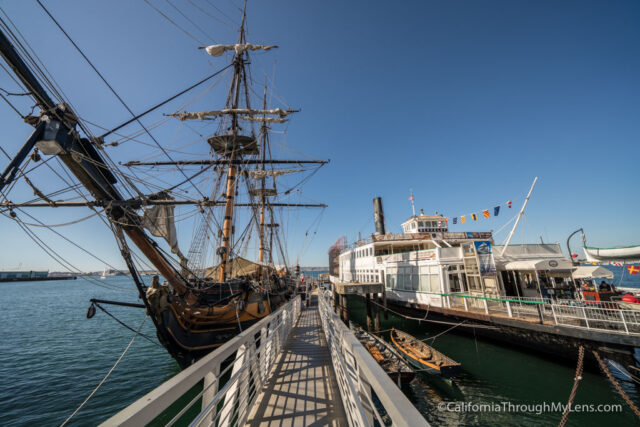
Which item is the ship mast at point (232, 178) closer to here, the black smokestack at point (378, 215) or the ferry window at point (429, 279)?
the ferry window at point (429, 279)

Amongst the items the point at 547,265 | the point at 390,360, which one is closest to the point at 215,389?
the point at 390,360

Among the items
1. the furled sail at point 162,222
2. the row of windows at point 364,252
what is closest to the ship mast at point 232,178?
the furled sail at point 162,222

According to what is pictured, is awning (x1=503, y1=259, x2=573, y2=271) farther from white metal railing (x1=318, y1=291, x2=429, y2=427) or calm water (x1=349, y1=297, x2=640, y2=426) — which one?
white metal railing (x1=318, y1=291, x2=429, y2=427)

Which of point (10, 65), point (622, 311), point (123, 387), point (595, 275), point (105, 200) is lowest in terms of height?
point (123, 387)

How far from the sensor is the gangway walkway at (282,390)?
73.3 inches

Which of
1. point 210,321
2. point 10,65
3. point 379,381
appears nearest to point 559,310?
point 379,381

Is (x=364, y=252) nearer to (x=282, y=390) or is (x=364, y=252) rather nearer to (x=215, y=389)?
(x=282, y=390)

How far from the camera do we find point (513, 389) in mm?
8852

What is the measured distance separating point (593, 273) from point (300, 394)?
15.4m

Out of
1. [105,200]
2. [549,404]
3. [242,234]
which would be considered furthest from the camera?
[242,234]

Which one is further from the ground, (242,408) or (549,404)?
(242,408)

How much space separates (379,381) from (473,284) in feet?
57.4

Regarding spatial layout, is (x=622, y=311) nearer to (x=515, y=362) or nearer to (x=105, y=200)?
(x=515, y=362)

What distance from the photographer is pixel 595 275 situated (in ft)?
37.7
